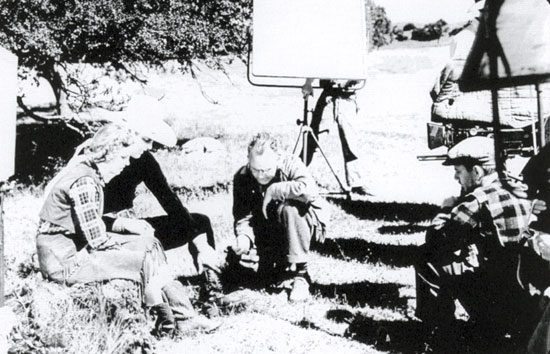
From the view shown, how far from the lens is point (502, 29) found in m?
2.75

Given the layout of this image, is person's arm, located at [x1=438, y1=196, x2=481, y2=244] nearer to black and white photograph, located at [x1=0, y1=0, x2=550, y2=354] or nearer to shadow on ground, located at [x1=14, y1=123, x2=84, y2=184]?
black and white photograph, located at [x1=0, y1=0, x2=550, y2=354]

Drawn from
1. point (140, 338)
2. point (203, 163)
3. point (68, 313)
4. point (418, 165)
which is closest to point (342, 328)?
point (140, 338)

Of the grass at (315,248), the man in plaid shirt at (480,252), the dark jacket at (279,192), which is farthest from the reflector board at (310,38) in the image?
the grass at (315,248)

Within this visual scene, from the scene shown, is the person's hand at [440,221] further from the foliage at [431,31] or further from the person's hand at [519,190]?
the foliage at [431,31]

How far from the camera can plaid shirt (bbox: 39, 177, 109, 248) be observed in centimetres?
298

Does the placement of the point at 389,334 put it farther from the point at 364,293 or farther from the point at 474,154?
the point at 474,154

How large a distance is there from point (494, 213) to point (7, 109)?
2004 millimetres

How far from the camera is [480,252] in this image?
2.92m

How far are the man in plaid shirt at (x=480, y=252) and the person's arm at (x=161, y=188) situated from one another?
4.84 ft

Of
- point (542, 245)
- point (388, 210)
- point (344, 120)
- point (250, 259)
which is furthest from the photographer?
point (344, 120)

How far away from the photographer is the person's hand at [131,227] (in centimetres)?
341

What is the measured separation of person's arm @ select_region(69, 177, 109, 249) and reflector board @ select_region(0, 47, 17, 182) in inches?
22.2

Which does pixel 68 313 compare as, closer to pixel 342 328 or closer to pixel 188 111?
pixel 342 328

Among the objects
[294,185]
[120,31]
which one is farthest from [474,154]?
[120,31]
